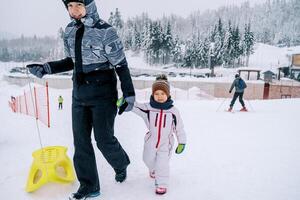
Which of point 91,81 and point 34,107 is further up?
point 91,81

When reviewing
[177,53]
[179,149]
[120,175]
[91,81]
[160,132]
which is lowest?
[120,175]

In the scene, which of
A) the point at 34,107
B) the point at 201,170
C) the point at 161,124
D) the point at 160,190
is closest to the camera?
the point at 160,190

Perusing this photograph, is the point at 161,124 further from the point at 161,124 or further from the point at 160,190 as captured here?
the point at 160,190

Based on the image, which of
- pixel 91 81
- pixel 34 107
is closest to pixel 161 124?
pixel 91 81

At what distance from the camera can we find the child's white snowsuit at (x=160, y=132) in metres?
2.50

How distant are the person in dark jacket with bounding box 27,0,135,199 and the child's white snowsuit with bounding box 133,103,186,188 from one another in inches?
13.1

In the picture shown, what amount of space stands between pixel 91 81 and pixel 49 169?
0.93m

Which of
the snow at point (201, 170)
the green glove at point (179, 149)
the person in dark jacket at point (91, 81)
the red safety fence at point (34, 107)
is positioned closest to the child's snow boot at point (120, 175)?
the snow at point (201, 170)

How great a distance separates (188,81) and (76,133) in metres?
34.9

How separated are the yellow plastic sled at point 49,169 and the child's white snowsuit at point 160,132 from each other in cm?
81

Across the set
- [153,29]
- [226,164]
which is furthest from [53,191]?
[153,29]

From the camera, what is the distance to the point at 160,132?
252cm

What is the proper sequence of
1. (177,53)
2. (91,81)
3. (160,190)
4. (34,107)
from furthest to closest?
(177,53) → (34,107) → (160,190) → (91,81)

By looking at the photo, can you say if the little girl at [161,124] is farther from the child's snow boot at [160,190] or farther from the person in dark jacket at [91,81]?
the person in dark jacket at [91,81]
